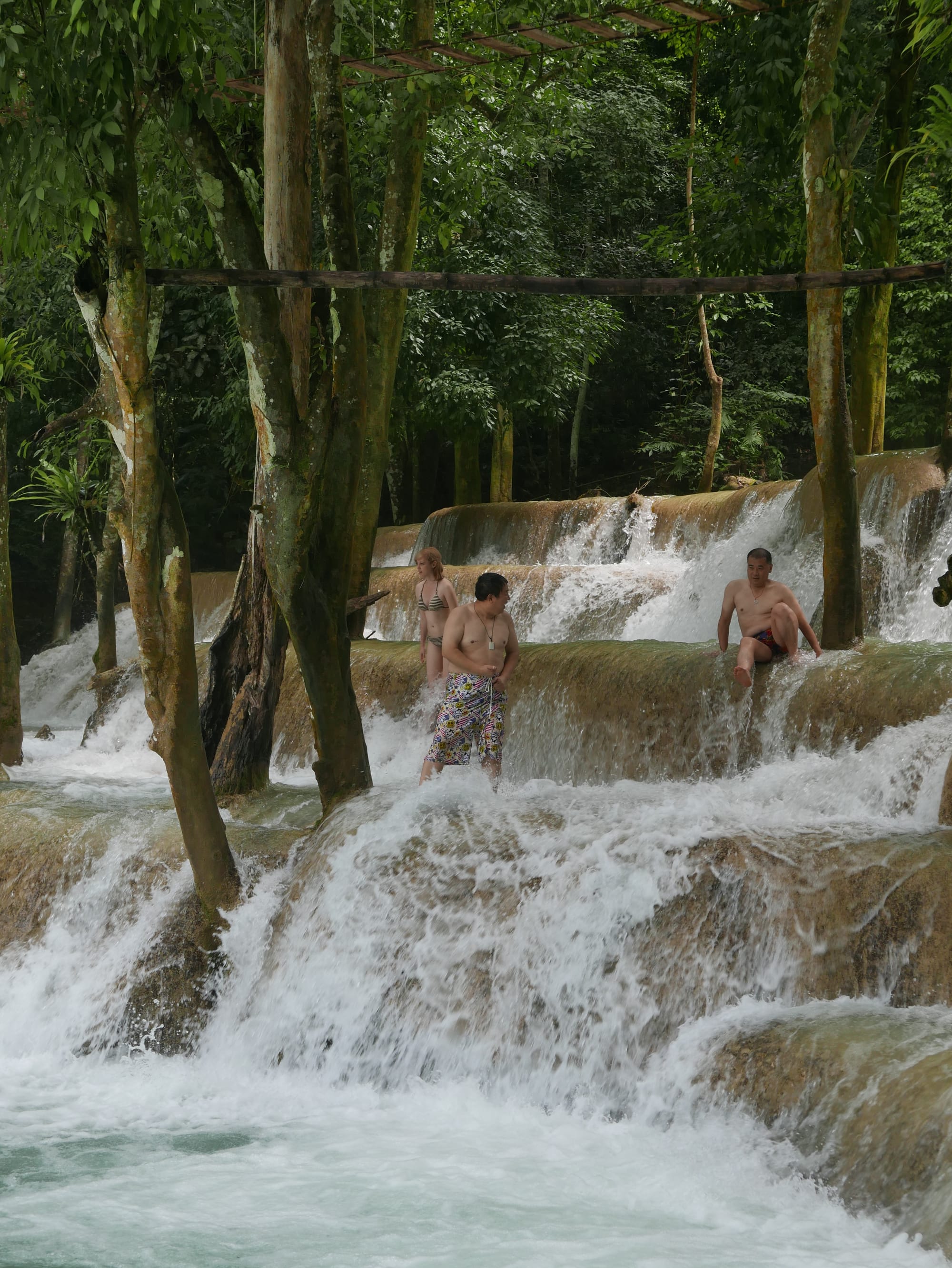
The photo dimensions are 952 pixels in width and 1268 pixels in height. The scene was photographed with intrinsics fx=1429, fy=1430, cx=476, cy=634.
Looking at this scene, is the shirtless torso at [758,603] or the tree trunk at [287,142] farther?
the shirtless torso at [758,603]

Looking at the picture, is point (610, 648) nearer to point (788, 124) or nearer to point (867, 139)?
point (788, 124)

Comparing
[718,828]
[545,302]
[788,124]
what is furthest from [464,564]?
[718,828]

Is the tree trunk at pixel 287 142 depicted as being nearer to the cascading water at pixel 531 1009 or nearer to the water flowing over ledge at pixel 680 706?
the cascading water at pixel 531 1009

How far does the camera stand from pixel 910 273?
230 inches

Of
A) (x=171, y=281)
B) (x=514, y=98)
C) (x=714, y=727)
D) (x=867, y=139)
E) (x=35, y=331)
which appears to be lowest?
(x=714, y=727)

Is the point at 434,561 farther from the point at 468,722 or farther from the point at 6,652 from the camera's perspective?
the point at 6,652

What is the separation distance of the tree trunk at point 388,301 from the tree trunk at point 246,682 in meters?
2.45

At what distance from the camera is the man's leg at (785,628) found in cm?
966

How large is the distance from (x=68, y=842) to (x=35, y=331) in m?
11.1

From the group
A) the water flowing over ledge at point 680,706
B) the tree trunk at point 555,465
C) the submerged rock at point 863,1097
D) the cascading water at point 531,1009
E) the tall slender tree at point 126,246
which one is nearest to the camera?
the submerged rock at point 863,1097

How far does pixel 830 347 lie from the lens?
33.2ft

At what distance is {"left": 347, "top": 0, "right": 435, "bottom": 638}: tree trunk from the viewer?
12578 mm

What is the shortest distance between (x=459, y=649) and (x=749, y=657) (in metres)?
2.11

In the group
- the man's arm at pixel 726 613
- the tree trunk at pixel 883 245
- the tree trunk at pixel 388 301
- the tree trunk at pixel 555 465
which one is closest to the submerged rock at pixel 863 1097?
the man's arm at pixel 726 613
